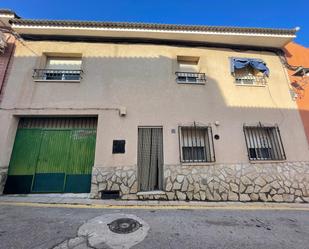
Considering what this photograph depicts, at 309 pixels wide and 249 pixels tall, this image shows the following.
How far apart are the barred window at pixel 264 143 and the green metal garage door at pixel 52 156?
6.48m

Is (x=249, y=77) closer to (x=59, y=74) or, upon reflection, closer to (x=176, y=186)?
(x=176, y=186)

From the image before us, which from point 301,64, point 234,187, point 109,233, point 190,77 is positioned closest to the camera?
point 109,233

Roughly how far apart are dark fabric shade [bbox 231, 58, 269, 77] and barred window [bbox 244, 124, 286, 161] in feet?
9.14

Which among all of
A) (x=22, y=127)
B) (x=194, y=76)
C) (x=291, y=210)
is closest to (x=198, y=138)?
(x=194, y=76)

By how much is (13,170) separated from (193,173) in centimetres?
684

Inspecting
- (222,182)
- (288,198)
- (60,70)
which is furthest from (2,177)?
(288,198)

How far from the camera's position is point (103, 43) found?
7539 mm

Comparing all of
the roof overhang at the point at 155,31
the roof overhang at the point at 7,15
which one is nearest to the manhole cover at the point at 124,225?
the roof overhang at the point at 155,31

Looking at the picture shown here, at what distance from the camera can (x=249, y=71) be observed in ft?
26.4

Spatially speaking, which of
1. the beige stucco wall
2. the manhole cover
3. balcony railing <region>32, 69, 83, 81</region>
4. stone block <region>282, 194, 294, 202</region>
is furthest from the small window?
balcony railing <region>32, 69, 83, 81</region>

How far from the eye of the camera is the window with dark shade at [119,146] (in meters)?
6.21

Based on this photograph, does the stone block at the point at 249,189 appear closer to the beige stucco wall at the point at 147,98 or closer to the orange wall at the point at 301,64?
the beige stucco wall at the point at 147,98

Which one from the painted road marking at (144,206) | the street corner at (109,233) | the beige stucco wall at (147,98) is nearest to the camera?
the street corner at (109,233)

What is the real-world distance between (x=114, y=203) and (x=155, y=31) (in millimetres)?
7074
